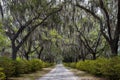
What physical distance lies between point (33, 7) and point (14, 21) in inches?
199

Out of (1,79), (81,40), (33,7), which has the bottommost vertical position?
(1,79)

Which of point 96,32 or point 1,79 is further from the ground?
point 96,32

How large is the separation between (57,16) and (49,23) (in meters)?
1.58

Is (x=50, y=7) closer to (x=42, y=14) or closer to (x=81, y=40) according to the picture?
(x=42, y=14)

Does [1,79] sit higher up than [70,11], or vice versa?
[70,11]

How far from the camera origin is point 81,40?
37781 mm

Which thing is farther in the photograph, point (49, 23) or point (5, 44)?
point (5, 44)

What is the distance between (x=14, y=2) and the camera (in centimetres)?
2531

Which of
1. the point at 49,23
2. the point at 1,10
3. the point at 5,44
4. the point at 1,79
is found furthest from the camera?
the point at 5,44

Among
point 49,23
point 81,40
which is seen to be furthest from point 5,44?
point 49,23

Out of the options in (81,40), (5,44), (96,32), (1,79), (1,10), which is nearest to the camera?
(1,79)

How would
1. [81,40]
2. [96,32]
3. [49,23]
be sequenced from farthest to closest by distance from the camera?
[96,32] → [81,40] → [49,23]

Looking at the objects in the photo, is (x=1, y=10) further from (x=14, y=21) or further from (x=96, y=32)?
(x=96, y=32)

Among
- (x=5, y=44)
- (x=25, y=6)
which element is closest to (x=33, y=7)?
(x=25, y=6)
